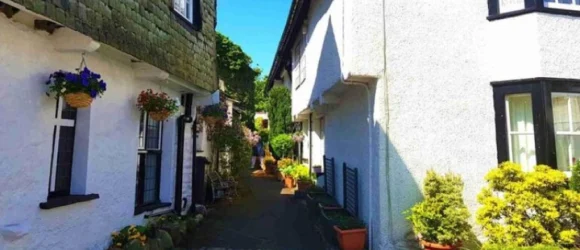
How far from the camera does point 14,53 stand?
3.68 m

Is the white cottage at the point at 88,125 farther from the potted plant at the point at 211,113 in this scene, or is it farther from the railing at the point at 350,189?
the railing at the point at 350,189

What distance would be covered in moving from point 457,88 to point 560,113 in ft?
5.73

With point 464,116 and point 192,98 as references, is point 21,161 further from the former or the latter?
point 464,116

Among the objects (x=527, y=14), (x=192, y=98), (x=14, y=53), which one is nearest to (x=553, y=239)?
(x=527, y=14)

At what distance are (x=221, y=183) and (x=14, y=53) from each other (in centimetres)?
818

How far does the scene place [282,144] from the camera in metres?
18.2

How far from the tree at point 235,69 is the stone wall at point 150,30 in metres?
20.3

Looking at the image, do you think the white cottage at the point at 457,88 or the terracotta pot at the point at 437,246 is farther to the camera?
the white cottage at the point at 457,88

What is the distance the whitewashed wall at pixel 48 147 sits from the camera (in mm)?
3646

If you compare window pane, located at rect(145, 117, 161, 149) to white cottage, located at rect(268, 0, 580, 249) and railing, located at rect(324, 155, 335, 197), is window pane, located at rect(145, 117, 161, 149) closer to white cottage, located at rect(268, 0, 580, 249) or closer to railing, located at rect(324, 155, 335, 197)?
white cottage, located at rect(268, 0, 580, 249)

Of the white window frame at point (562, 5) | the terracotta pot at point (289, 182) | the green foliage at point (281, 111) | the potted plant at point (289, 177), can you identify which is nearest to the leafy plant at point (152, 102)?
the white window frame at point (562, 5)

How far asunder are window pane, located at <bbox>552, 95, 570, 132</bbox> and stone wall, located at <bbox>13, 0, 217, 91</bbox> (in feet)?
22.7

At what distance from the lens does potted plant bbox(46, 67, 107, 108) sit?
4.05 metres

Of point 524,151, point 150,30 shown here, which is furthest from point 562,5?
point 150,30
